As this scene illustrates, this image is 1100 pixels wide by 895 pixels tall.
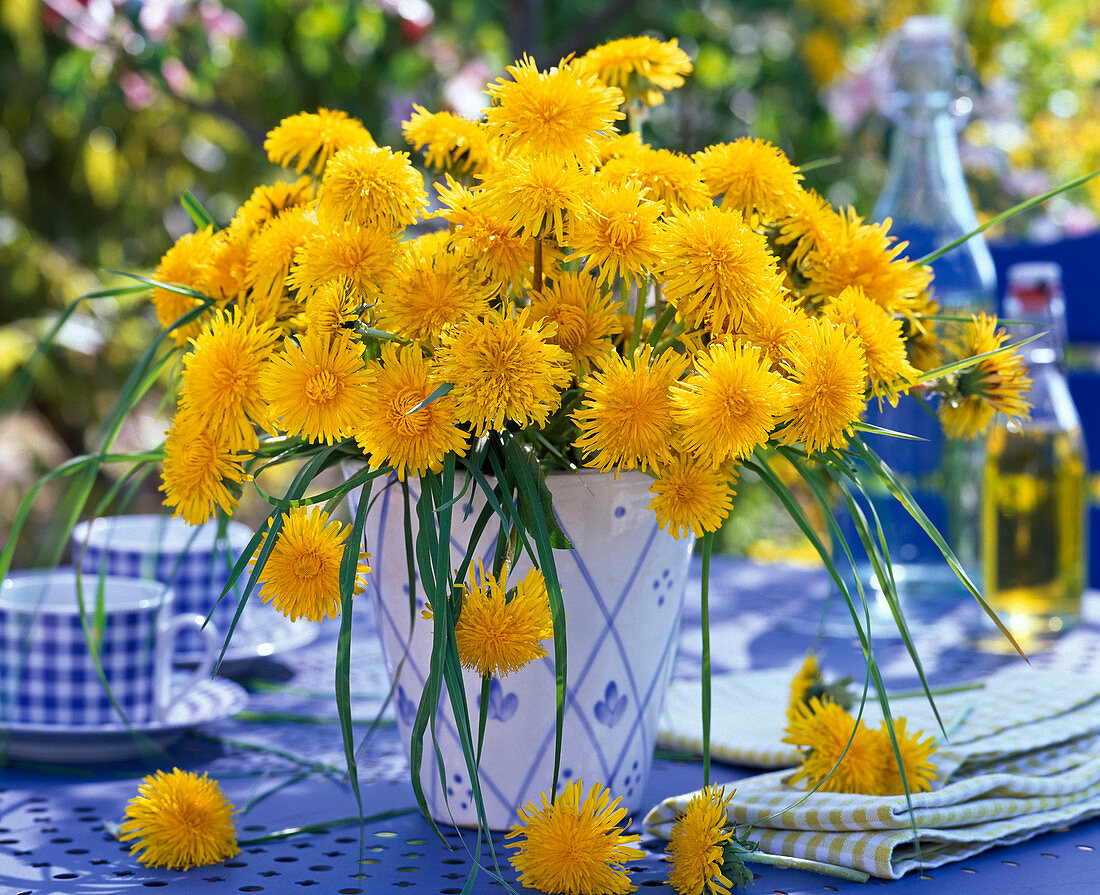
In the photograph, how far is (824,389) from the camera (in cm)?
40

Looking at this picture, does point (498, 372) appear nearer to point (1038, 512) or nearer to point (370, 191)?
point (370, 191)

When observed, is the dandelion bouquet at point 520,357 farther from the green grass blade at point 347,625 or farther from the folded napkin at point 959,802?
the folded napkin at point 959,802

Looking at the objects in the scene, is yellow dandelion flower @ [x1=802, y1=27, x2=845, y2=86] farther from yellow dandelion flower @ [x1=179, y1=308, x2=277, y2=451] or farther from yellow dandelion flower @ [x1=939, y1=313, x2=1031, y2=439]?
yellow dandelion flower @ [x1=179, y1=308, x2=277, y2=451]

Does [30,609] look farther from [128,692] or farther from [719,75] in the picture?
[719,75]

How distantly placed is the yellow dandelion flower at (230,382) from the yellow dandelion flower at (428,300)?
5 centimetres

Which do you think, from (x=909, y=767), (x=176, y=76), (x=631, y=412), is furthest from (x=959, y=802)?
(x=176, y=76)

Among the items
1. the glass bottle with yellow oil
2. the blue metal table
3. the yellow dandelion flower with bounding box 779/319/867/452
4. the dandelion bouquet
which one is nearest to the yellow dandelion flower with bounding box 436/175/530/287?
the dandelion bouquet

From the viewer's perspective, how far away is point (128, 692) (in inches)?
24.3

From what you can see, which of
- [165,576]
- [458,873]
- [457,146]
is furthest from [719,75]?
[458,873]

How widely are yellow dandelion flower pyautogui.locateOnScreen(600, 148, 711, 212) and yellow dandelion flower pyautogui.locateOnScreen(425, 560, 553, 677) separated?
0.17 meters

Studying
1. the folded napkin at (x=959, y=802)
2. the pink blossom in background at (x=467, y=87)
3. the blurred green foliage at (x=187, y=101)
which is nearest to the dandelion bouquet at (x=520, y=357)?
the folded napkin at (x=959, y=802)

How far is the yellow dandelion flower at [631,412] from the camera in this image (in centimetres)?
39

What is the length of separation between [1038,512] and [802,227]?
48 cm

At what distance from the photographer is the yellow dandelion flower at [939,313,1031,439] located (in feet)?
1.65
